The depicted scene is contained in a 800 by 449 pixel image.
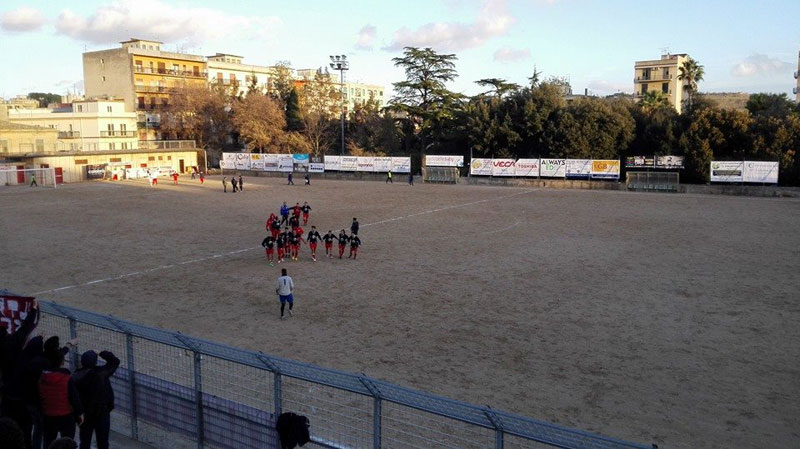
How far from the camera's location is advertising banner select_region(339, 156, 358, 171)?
220 ft

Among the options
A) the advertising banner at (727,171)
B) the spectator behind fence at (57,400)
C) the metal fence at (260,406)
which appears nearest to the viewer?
the metal fence at (260,406)

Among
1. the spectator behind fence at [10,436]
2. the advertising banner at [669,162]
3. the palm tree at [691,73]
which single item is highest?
the palm tree at [691,73]

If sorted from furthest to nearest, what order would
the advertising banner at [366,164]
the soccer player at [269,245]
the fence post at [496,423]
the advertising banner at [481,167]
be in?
the advertising banner at [366,164]
the advertising banner at [481,167]
the soccer player at [269,245]
the fence post at [496,423]

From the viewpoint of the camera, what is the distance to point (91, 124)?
244ft

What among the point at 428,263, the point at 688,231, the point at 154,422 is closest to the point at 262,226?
the point at 428,263

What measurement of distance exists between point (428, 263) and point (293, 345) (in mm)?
9530


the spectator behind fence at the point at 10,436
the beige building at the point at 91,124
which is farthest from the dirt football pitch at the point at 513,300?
the beige building at the point at 91,124

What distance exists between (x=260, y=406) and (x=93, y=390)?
327cm

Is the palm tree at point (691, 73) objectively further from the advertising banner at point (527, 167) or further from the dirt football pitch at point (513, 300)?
the dirt football pitch at point (513, 300)

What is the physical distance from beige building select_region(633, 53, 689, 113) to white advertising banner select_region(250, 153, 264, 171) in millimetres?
65554

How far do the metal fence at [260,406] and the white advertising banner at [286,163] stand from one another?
5909cm

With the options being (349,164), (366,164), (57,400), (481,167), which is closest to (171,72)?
(349,164)

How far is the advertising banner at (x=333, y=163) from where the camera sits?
223 ft

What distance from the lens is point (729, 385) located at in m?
11.3
